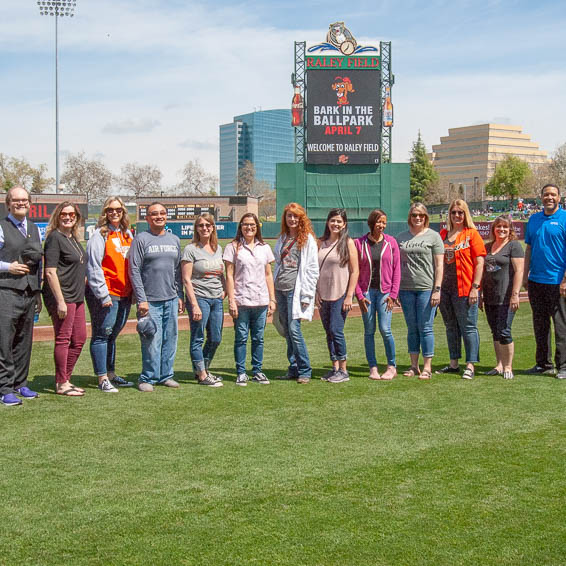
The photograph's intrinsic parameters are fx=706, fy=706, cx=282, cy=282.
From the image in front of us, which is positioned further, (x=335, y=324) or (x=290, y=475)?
(x=335, y=324)

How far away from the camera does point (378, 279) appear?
278 inches

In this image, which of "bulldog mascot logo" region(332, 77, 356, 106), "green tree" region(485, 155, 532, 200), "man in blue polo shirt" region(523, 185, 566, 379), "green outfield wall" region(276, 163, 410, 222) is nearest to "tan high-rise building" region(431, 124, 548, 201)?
"green tree" region(485, 155, 532, 200)

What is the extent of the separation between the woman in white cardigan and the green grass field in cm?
47

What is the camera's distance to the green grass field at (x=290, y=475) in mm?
3314

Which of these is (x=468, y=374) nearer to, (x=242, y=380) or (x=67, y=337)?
(x=242, y=380)

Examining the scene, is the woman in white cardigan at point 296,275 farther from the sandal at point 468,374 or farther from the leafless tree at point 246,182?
the leafless tree at point 246,182

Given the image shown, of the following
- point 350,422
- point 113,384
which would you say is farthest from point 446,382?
point 113,384

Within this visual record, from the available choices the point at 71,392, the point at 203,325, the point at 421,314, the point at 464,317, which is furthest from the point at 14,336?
the point at 464,317

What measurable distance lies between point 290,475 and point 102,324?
297 centimetres

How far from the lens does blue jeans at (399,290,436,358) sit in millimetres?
7102

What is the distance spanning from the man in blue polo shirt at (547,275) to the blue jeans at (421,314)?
1.12m

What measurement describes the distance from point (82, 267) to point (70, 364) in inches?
36.4

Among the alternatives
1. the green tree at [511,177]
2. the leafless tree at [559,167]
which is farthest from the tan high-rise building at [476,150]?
the leafless tree at [559,167]

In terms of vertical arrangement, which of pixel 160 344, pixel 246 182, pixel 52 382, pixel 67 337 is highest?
pixel 246 182
